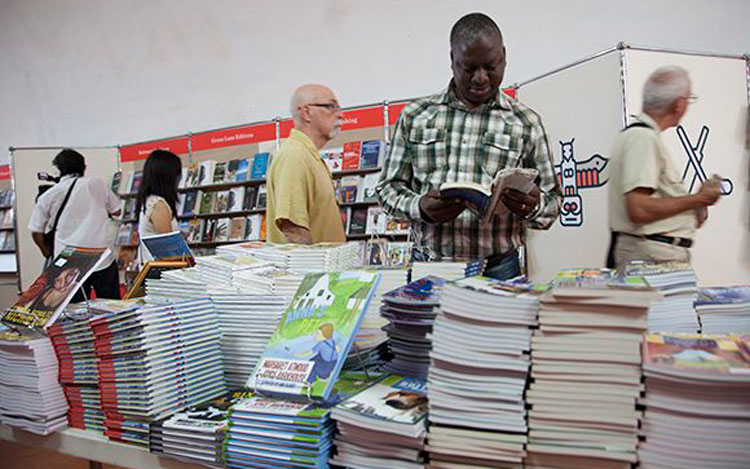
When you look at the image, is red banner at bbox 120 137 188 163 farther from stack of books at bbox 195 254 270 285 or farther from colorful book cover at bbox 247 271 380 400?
colorful book cover at bbox 247 271 380 400

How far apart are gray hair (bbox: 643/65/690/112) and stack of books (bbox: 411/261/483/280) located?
1.35 meters

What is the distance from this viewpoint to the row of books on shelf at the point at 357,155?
5.52m

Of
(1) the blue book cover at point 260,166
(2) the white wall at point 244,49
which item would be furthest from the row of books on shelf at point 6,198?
(1) the blue book cover at point 260,166

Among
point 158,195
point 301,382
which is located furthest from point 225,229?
point 301,382

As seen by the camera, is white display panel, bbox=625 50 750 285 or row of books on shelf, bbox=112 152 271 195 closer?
white display panel, bbox=625 50 750 285

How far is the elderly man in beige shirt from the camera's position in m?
2.09

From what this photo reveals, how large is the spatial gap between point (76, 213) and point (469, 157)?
325cm

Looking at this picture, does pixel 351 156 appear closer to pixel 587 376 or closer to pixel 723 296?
pixel 723 296

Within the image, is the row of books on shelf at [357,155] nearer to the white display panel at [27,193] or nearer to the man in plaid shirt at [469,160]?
the man in plaid shirt at [469,160]

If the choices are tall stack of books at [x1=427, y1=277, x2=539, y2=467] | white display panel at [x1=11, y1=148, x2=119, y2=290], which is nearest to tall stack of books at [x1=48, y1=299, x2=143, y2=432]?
tall stack of books at [x1=427, y1=277, x2=539, y2=467]

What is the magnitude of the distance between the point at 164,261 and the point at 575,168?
140 inches

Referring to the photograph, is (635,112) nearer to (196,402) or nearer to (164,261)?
(164,261)

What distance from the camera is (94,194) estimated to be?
12.7 ft

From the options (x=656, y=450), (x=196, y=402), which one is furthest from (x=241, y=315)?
(x=656, y=450)
